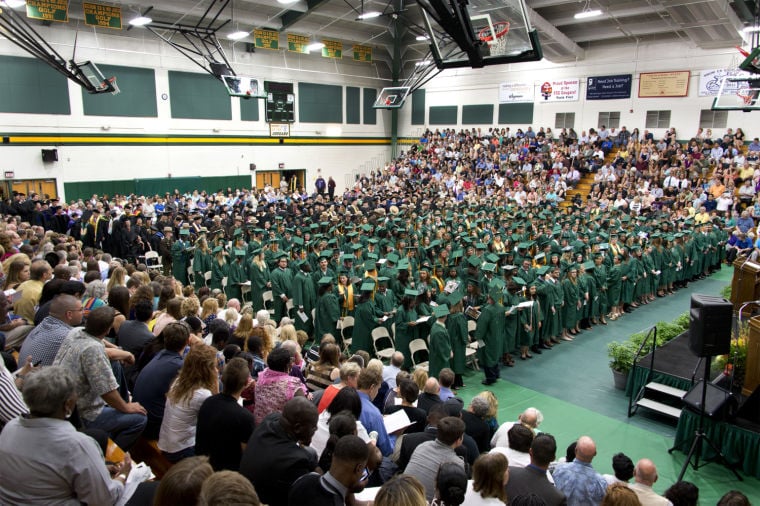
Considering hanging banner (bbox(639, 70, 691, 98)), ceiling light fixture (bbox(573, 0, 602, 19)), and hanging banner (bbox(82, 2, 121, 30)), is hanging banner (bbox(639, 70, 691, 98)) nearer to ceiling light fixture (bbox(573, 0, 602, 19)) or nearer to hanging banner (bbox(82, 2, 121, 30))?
ceiling light fixture (bbox(573, 0, 602, 19))

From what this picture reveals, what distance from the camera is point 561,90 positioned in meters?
26.4

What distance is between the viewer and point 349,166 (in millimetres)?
32125

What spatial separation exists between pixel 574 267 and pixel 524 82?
2039cm

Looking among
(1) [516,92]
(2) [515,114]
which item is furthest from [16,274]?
(1) [516,92]

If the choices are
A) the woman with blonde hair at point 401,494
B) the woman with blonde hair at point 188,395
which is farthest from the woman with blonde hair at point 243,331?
the woman with blonde hair at point 401,494

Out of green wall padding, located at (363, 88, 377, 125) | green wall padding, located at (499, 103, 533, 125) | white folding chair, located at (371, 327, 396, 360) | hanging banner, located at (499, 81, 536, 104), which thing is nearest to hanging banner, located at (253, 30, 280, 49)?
green wall padding, located at (363, 88, 377, 125)

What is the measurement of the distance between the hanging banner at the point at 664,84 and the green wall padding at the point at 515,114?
578 centimetres

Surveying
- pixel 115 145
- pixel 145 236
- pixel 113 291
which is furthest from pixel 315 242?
pixel 115 145

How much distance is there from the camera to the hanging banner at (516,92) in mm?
27562

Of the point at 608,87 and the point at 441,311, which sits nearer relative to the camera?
the point at 441,311

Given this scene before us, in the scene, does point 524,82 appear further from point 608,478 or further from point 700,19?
point 608,478

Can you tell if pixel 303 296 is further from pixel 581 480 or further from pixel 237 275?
pixel 581 480

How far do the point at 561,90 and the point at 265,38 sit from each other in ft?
50.2

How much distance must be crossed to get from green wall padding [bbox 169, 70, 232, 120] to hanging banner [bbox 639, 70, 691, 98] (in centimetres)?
2037
